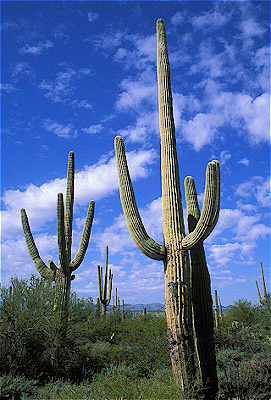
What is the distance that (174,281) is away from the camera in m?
7.60

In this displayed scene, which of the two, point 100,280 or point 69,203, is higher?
point 69,203

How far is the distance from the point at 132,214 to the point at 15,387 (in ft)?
18.0

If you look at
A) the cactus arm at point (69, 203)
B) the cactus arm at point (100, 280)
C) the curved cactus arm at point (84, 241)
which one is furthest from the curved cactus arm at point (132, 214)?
the cactus arm at point (100, 280)

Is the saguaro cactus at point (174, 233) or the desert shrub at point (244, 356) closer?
the saguaro cactus at point (174, 233)

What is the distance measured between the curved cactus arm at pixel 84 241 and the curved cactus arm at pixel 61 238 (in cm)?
41

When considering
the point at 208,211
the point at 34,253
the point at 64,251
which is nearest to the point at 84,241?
the point at 64,251

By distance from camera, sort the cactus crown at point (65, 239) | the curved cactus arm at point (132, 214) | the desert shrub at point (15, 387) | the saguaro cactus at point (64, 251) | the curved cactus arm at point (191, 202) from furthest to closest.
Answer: the cactus crown at point (65, 239) → the saguaro cactus at point (64, 251) → the curved cactus arm at point (191, 202) → the desert shrub at point (15, 387) → the curved cactus arm at point (132, 214)

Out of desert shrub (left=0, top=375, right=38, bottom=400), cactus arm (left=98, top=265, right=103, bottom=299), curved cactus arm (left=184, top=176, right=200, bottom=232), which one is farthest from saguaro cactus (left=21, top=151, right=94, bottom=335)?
cactus arm (left=98, top=265, right=103, bottom=299)

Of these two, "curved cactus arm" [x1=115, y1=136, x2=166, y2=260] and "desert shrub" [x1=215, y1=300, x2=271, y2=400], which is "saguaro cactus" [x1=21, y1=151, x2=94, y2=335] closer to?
"curved cactus arm" [x1=115, y1=136, x2=166, y2=260]

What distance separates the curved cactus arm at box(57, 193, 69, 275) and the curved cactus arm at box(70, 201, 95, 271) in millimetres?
409

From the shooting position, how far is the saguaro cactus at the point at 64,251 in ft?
40.0

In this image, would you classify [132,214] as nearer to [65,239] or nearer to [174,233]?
[174,233]

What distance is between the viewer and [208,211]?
766 cm

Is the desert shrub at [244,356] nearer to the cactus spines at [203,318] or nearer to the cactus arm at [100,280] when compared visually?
the cactus spines at [203,318]
